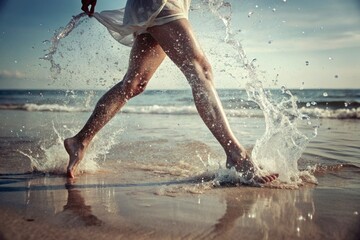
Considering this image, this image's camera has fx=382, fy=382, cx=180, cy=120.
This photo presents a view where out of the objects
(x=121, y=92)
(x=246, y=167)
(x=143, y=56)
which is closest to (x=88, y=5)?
(x=143, y=56)

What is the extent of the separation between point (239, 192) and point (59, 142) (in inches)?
52.8

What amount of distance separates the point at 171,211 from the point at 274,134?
3.23 ft

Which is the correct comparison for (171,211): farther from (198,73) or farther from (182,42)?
(182,42)

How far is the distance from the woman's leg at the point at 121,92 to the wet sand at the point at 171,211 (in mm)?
309

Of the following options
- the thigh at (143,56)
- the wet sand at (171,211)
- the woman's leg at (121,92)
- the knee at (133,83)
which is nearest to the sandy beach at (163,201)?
the wet sand at (171,211)

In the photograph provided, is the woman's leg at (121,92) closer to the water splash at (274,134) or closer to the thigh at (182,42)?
the thigh at (182,42)

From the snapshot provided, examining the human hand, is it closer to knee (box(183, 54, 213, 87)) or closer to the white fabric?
the white fabric

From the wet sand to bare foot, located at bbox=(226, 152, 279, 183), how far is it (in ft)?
0.32

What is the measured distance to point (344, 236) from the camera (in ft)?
3.59

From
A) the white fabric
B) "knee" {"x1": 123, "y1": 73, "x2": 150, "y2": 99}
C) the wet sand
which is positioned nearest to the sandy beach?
the wet sand

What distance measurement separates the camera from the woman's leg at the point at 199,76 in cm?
188

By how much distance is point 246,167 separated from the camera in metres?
1.84

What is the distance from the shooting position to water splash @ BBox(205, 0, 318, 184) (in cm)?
197

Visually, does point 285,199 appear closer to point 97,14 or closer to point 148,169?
point 148,169
